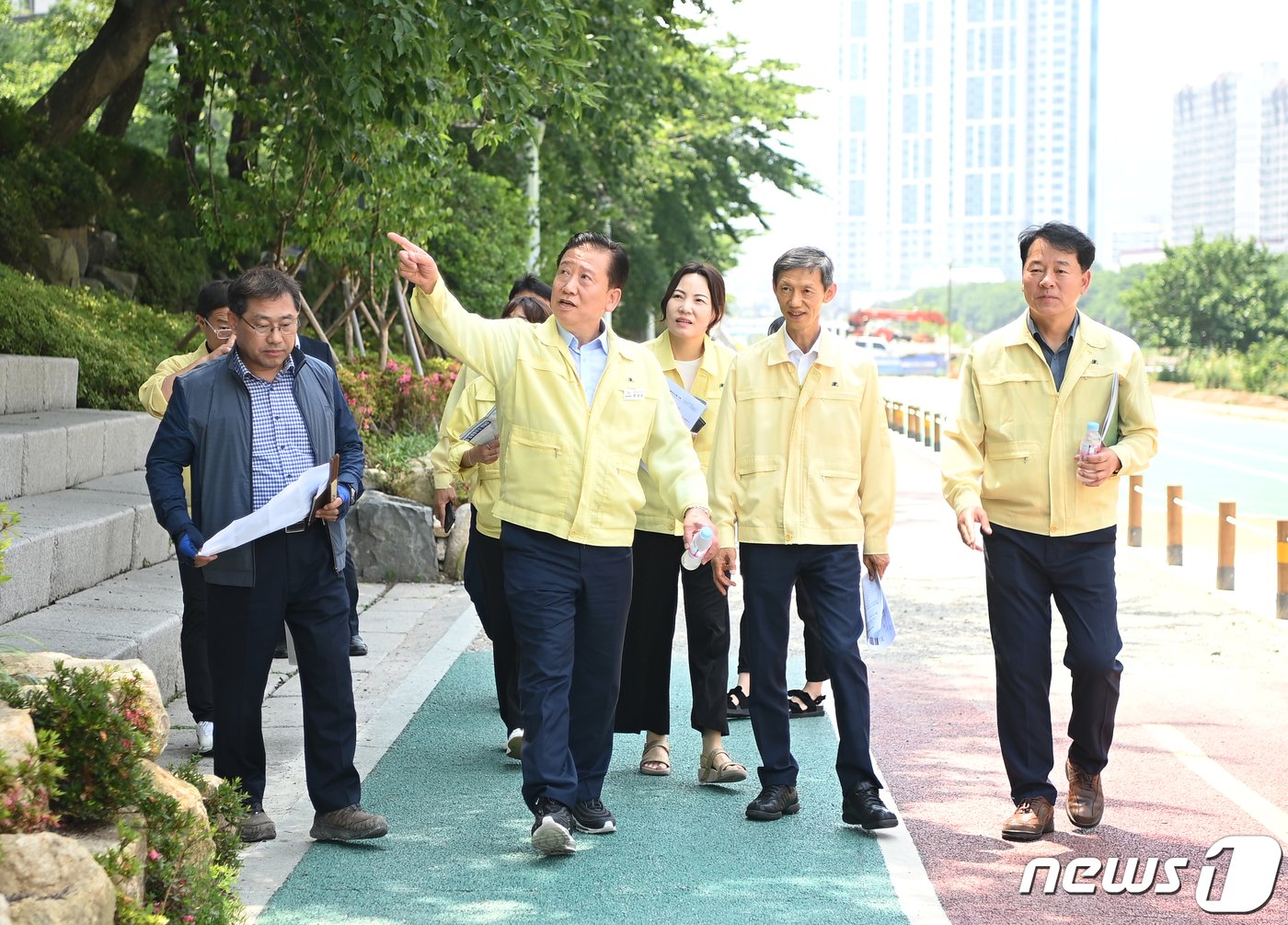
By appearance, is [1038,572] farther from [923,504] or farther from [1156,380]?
[1156,380]

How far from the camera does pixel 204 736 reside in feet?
20.8

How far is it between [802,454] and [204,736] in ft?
8.94

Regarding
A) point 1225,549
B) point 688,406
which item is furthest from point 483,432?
point 1225,549

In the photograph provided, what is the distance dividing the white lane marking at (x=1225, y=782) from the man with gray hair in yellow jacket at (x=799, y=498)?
144 centimetres

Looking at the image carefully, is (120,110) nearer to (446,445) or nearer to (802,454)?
(446,445)

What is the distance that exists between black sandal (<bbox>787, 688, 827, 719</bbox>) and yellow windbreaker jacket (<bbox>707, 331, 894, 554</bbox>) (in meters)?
1.94

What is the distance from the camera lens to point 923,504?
60.3 ft

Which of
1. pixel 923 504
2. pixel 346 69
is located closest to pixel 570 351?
pixel 346 69

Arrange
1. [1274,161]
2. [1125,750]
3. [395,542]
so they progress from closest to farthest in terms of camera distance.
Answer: [1125,750] → [395,542] → [1274,161]

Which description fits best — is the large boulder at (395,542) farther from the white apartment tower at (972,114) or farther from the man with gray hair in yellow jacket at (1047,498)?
the white apartment tower at (972,114)

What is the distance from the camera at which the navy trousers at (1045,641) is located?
5.32m

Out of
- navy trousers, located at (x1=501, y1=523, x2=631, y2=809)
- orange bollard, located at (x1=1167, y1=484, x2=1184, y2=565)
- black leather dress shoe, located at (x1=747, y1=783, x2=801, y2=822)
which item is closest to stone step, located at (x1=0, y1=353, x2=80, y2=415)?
navy trousers, located at (x1=501, y1=523, x2=631, y2=809)

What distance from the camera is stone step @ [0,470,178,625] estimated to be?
7.23 m

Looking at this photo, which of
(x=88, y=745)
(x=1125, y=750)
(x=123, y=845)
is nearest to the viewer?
(x=123, y=845)
